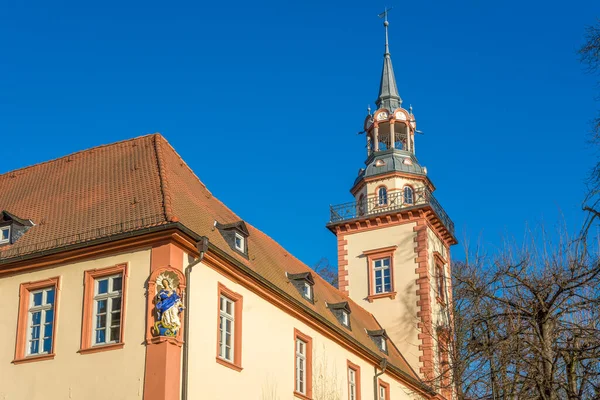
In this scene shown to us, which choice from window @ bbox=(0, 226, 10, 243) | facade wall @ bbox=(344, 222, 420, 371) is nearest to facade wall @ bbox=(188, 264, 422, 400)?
window @ bbox=(0, 226, 10, 243)

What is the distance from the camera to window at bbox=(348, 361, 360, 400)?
26102 millimetres

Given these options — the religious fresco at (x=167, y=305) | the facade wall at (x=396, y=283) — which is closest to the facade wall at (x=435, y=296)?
the facade wall at (x=396, y=283)

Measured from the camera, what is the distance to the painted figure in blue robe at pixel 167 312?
55.5ft

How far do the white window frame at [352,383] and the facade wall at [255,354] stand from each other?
0.39m

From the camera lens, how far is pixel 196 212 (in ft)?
66.9

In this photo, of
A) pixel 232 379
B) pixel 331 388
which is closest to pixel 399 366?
pixel 331 388

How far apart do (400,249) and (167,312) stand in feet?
63.7

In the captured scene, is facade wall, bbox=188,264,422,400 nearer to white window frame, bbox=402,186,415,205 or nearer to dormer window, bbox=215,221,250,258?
dormer window, bbox=215,221,250,258

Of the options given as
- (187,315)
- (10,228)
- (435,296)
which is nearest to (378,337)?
(435,296)

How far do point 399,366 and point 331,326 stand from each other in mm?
7617

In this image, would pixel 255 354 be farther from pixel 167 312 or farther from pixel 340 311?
pixel 340 311

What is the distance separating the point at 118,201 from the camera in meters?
19.9

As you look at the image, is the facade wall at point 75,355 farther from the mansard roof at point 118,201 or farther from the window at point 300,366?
the window at point 300,366

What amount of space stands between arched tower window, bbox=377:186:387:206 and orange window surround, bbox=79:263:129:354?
20.0 m
